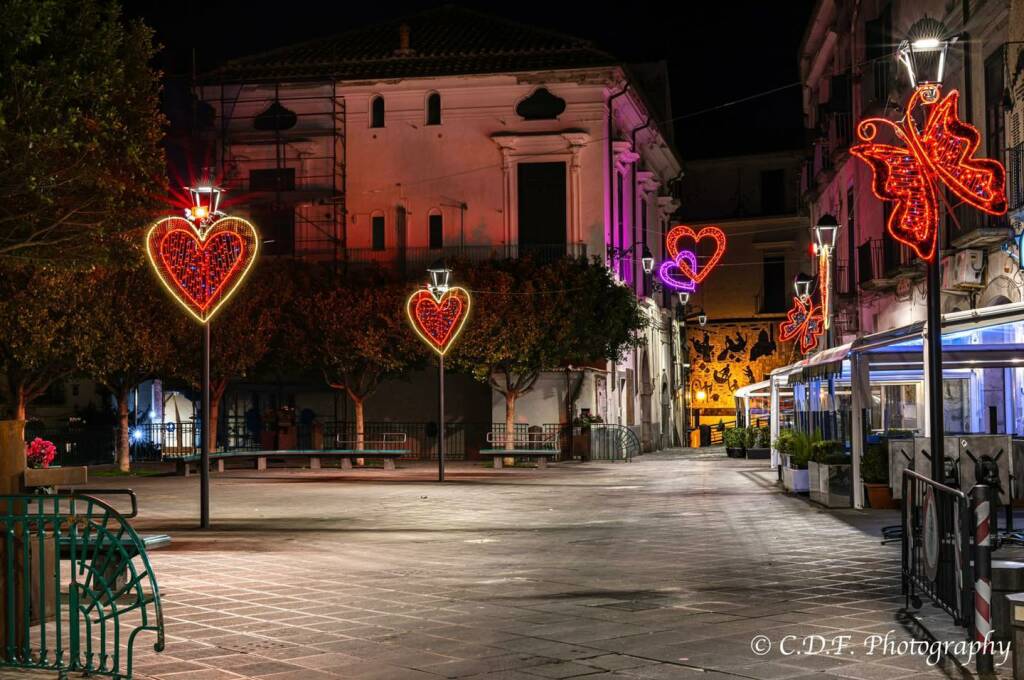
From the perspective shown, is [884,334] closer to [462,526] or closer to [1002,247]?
[1002,247]

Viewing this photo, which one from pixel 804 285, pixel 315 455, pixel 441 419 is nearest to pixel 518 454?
pixel 315 455

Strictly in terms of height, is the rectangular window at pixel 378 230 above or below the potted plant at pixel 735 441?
above

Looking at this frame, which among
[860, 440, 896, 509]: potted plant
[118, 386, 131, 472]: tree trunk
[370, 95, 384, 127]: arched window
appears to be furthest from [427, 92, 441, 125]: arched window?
[860, 440, 896, 509]: potted plant

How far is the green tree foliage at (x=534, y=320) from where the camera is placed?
35688 mm

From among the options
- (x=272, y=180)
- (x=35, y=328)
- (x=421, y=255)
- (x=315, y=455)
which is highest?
(x=272, y=180)

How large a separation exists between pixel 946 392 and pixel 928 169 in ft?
47.8

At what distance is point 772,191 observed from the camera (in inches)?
2474

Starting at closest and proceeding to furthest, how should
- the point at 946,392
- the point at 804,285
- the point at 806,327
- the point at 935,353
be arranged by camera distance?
the point at 935,353
the point at 946,392
the point at 804,285
the point at 806,327

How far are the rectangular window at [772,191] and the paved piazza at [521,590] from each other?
43071mm

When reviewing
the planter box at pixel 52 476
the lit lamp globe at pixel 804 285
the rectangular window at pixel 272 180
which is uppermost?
the rectangular window at pixel 272 180

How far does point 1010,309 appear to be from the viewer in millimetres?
14664

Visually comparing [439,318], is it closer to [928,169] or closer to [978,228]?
[978,228]

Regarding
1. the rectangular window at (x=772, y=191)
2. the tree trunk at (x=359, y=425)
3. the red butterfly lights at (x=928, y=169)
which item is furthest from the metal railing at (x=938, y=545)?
the rectangular window at (x=772, y=191)

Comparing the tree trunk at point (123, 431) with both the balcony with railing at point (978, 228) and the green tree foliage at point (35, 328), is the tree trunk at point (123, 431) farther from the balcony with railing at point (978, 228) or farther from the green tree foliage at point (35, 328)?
the balcony with railing at point (978, 228)
